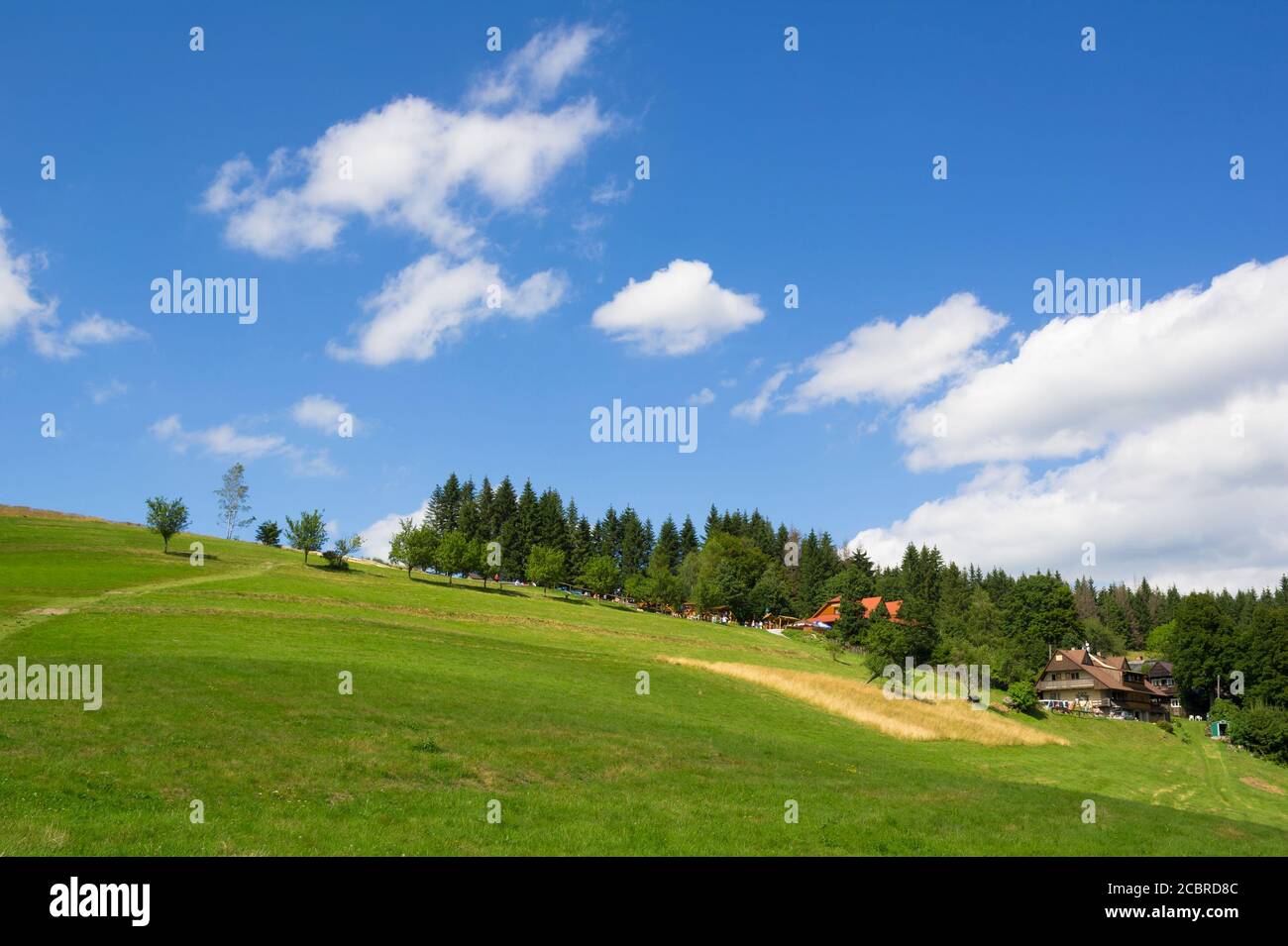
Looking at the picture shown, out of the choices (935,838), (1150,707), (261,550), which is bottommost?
(1150,707)

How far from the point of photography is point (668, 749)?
1310 inches

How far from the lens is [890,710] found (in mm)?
59875

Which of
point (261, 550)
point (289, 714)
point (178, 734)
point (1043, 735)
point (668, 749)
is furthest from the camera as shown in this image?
point (261, 550)

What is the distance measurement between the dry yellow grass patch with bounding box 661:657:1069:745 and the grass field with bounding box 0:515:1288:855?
2.10ft

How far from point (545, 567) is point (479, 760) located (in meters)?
106

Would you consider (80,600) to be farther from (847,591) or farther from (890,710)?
(847,591)

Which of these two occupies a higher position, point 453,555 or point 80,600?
point 453,555

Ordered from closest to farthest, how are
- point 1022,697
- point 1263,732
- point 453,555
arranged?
1. point 1263,732
2. point 1022,697
3. point 453,555

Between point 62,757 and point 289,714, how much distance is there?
354 inches

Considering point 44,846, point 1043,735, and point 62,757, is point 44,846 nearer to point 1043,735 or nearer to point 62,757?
point 62,757

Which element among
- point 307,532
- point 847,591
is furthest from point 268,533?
point 847,591
